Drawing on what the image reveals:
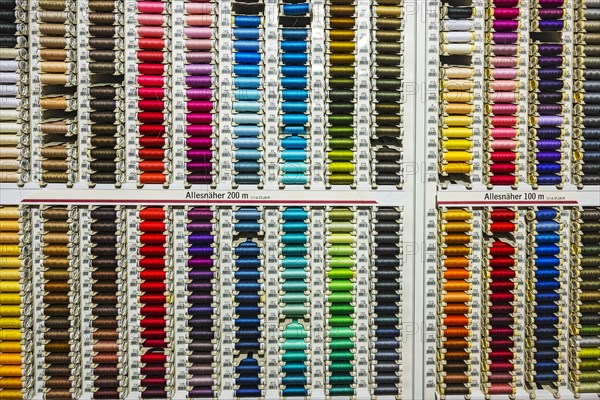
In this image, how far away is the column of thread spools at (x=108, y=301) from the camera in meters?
2.90

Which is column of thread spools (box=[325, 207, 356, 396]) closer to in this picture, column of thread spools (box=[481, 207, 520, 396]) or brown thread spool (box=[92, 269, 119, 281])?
column of thread spools (box=[481, 207, 520, 396])

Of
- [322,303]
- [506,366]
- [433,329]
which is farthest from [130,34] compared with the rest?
[506,366]

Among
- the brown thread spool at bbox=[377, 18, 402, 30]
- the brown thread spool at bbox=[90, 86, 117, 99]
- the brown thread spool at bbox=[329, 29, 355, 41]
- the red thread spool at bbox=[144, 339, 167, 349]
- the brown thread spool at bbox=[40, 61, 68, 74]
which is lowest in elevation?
the red thread spool at bbox=[144, 339, 167, 349]

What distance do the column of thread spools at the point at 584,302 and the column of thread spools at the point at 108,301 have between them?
2844 millimetres

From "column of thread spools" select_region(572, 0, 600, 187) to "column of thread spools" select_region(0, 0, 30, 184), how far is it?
3.41m

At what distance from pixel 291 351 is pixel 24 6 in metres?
2.68

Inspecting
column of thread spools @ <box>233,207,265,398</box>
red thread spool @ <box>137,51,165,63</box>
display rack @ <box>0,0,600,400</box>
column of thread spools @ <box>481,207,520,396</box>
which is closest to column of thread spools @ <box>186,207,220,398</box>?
display rack @ <box>0,0,600,400</box>

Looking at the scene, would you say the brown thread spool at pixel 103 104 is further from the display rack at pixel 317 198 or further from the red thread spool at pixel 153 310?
A: the red thread spool at pixel 153 310

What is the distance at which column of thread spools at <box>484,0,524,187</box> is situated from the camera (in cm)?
290

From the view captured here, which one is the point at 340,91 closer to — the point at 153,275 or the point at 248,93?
the point at 248,93

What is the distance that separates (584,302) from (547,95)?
1.34 meters

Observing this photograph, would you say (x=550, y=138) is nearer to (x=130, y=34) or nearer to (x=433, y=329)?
(x=433, y=329)

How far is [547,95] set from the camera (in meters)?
2.94

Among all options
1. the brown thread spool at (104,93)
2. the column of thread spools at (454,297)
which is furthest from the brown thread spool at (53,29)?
the column of thread spools at (454,297)
